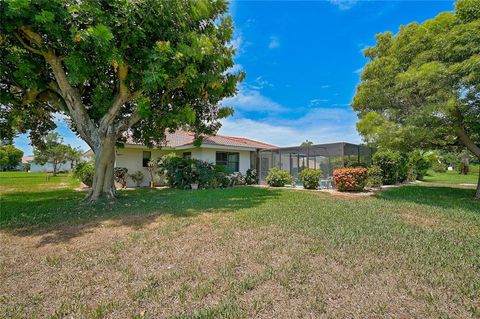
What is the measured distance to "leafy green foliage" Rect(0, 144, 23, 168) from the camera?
50.6 meters

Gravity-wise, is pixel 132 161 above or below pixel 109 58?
below

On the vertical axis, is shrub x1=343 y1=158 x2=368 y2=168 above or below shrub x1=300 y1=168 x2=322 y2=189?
above

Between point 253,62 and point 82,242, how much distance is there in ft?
42.0

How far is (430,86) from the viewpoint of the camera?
340 inches

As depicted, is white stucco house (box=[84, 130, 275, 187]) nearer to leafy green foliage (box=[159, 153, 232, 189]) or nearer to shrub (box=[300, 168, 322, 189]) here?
leafy green foliage (box=[159, 153, 232, 189])

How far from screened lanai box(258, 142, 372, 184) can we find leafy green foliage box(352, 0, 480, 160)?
3.31 m

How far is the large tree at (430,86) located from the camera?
826 cm

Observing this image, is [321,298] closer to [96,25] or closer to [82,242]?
[82,242]

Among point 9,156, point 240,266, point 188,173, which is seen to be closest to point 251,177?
point 188,173

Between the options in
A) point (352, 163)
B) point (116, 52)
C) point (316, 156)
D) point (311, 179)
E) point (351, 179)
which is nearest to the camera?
point (116, 52)

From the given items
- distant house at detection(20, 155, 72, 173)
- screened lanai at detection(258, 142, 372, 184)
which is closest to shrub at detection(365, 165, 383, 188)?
screened lanai at detection(258, 142, 372, 184)

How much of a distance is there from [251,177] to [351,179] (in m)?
7.74

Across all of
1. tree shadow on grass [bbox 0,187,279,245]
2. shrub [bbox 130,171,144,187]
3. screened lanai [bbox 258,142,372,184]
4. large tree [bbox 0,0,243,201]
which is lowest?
tree shadow on grass [bbox 0,187,279,245]

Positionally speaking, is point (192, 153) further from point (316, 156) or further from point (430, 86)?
point (430, 86)
